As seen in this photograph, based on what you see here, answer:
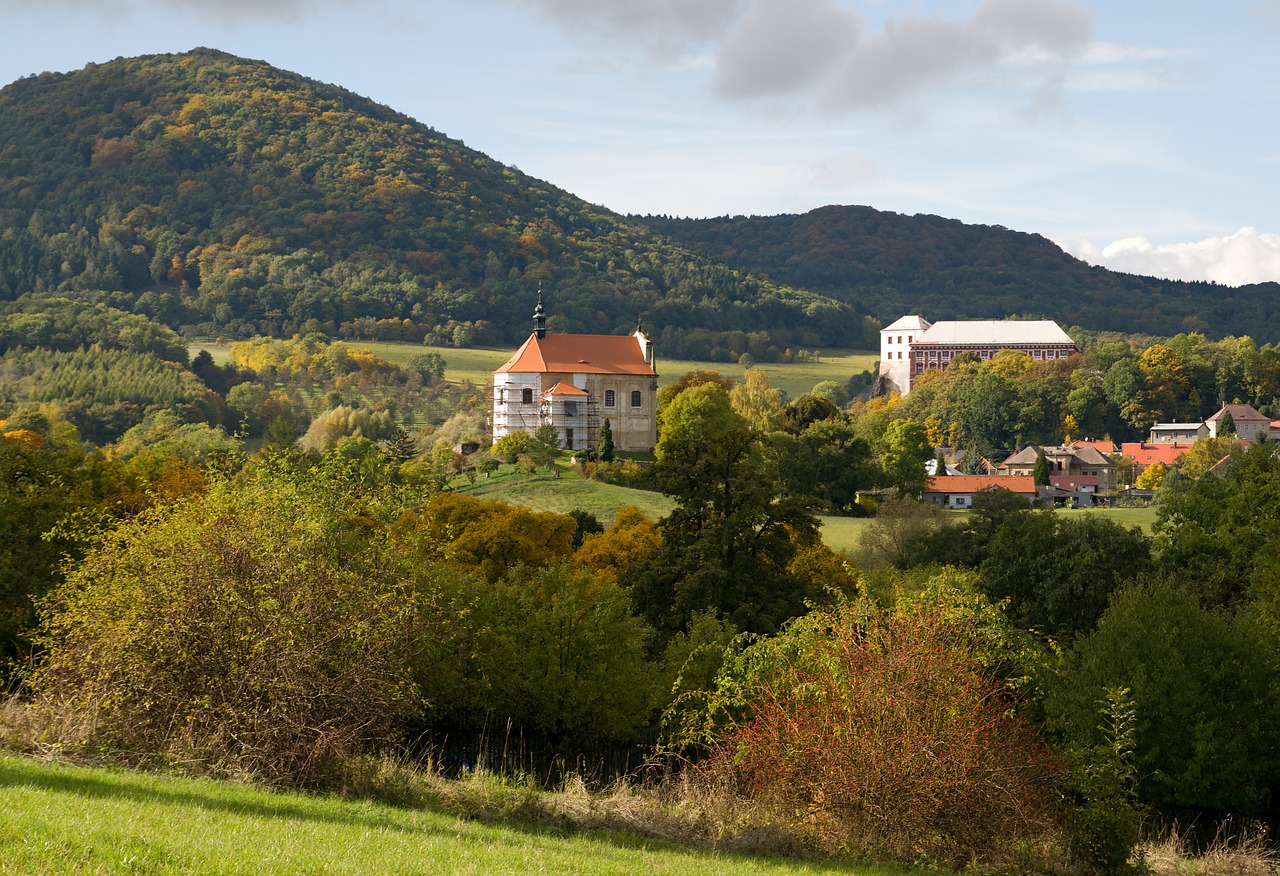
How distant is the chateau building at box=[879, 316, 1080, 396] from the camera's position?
163m

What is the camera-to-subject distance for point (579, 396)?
87.8 metres

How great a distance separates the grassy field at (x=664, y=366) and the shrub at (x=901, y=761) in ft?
367

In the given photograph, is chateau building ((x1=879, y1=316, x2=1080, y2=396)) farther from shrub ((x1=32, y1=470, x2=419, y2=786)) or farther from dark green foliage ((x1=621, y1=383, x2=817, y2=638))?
shrub ((x1=32, y1=470, x2=419, y2=786))

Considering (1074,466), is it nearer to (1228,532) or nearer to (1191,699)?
(1228,532)

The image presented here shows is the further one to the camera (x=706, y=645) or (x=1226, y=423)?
(x=1226, y=423)

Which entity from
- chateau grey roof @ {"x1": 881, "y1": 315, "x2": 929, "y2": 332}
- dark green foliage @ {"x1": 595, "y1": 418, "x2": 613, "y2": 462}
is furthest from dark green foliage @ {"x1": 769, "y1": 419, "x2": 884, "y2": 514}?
chateau grey roof @ {"x1": 881, "y1": 315, "x2": 929, "y2": 332}

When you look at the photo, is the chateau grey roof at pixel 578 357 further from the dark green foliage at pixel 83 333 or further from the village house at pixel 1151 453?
the dark green foliage at pixel 83 333

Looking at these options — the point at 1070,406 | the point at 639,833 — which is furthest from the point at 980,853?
the point at 1070,406

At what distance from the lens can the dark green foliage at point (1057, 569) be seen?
4059 centimetres

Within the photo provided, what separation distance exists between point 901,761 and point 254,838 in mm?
6830

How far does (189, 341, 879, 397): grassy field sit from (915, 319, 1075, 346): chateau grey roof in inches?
412

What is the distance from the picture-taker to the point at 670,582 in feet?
111

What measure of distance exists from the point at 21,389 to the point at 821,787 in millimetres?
103681

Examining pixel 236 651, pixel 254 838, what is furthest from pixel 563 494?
pixel 254 838
